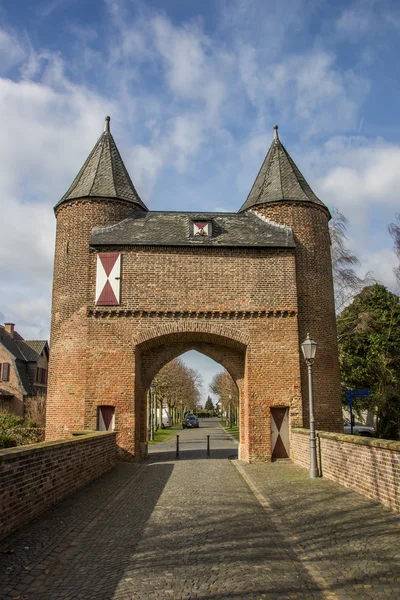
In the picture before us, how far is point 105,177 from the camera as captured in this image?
20766 mm

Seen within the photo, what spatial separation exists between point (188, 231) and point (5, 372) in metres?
26.5

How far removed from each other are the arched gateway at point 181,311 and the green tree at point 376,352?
995 cm

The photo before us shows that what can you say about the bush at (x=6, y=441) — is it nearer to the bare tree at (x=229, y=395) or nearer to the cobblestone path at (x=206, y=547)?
Result: the cobblestone path at (x=206, y=547)

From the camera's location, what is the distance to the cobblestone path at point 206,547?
521 cm

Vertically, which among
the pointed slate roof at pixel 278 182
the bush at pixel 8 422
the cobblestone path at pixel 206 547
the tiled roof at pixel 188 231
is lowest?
the cobblestone path at pixel 206 547

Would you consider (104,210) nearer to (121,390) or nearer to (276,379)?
(121,390)

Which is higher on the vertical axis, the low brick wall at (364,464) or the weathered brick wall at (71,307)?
the weathered brick wall at (71,307)

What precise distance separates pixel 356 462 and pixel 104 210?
13.2 metres

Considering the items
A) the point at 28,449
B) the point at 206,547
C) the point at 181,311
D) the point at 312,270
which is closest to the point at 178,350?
the point at 181,311

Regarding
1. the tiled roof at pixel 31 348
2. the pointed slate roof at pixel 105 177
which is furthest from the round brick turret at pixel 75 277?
the tiled roof at pixel 31 348

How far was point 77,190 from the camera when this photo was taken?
20.4 metres

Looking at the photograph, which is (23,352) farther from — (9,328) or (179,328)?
(179,328)

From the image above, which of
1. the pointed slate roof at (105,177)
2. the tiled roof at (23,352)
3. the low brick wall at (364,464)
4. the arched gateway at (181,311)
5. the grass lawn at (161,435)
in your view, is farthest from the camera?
the tiled roof at (23,352)

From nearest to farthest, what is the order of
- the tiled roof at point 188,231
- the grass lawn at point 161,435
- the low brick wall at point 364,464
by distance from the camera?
the low brick wall at point 364,464 → the tiled roof at point 188,231 → the grass lawn at point 161,435
